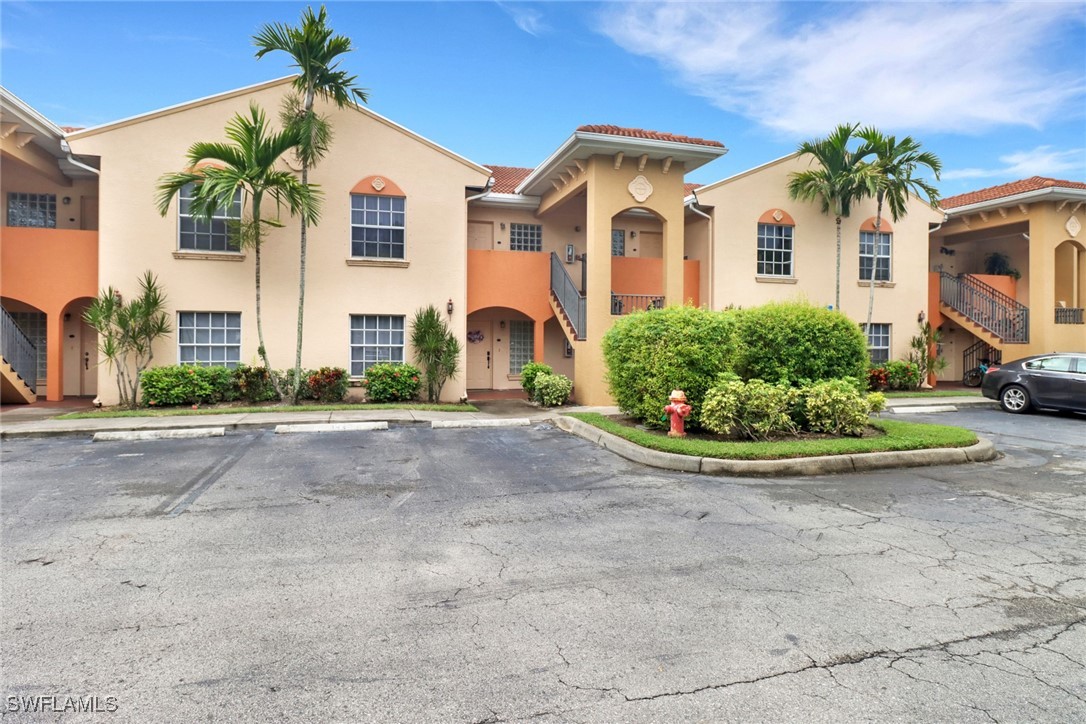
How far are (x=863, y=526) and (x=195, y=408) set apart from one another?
13.1 metres

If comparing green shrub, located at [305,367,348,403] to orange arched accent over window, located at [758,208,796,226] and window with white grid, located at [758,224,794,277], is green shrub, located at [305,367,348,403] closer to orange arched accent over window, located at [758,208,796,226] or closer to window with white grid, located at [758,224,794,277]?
window with white grid, located at [758,224,794,277]

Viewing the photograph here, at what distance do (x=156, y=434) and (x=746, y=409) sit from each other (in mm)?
9888

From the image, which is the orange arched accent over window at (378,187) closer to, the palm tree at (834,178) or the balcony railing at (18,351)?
the balcony railing at (18,351)

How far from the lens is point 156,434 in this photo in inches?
412

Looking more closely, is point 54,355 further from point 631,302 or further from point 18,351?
point 631,302

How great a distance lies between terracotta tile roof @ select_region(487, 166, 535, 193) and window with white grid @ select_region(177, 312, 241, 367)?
27.7ft

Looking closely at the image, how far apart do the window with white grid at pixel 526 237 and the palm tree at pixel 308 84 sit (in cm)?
609

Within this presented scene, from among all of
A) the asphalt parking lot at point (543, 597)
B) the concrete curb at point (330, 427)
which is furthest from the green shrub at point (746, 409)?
the concrete curb at point (330, 427)

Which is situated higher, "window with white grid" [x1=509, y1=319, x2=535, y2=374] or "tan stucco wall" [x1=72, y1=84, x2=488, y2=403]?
"tan stucco wall" [x1=72, y1=84, x2=488, y2=403]

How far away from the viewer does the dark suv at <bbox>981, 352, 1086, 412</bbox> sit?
13.4m

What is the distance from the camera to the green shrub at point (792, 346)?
401 inches

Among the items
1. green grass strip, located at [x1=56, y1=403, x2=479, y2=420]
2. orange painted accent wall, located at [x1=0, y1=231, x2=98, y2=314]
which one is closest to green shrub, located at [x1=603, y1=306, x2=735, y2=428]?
green grass strip, located at [x1=56, y1=403, x2=479, y2=420]

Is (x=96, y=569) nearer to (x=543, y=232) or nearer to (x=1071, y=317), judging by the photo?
(x=543, y=232)

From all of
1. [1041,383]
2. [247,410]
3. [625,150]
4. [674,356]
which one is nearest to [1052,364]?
[1041,383]
